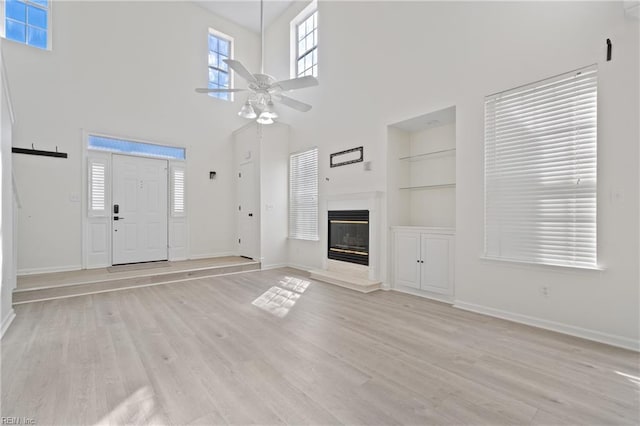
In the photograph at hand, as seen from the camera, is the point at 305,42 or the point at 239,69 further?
the point at 305,42

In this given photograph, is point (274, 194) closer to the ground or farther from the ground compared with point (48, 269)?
farther from the ground

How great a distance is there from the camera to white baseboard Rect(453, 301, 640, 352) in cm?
267

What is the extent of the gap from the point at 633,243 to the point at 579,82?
166cm

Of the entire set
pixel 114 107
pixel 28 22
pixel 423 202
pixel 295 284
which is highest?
pixel 28 22

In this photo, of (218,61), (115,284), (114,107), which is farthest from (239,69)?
(218,61)

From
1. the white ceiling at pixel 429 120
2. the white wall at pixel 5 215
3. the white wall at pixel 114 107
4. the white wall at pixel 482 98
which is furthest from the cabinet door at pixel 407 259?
the white wall at pixel 5 215

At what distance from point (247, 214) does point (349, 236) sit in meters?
2.74

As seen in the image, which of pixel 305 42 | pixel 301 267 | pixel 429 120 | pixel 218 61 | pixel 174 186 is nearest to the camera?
pixel 429 120

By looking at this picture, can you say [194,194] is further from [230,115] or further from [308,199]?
[308,199]

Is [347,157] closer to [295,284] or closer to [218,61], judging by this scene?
[295,284]

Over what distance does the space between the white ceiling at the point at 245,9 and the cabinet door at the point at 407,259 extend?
6.25m

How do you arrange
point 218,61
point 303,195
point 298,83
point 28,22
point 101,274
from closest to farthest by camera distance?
point 298,83
point 101,274
point 28,22
point 303,195
point 218,61

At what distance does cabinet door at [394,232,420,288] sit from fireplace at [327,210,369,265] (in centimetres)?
55

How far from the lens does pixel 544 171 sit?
319 centimetres
